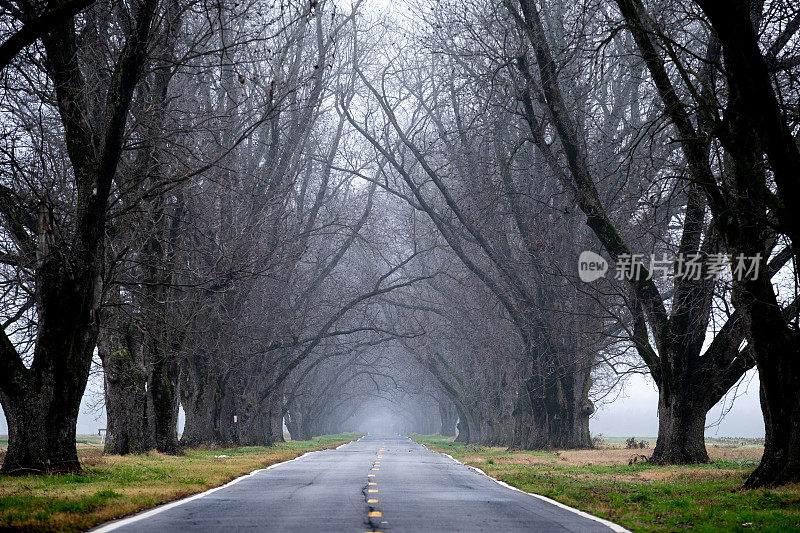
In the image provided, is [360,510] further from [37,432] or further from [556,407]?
[556,407]

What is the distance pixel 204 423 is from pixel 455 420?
48977 millimetres

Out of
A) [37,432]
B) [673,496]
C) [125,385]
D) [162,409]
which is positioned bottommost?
[673,496]

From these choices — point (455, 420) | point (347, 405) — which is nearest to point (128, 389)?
point (455, 420)

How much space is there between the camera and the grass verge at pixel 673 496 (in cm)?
1002

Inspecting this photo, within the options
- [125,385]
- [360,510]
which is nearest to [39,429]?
[360,510]

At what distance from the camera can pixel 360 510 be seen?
11062 millimetres

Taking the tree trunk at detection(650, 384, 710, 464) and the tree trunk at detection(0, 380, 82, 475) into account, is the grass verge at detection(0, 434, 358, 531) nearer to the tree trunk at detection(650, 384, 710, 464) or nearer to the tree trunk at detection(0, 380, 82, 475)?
the tree trunk at detection(0, 380, 82, 475)

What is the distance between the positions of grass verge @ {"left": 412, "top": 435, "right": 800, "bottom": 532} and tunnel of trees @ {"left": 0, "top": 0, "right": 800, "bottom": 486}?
53.2 inches

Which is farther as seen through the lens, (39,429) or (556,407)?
(556,407)

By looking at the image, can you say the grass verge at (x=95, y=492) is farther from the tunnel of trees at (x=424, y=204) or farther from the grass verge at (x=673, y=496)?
the grass verge at (x=673, y=496)

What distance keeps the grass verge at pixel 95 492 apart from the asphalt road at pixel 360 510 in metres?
0.36

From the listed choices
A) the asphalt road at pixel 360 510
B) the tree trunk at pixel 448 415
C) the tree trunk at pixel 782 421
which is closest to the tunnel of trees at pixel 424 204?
the tree trunk at pixel 782 421

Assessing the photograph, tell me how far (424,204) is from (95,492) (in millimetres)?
18807

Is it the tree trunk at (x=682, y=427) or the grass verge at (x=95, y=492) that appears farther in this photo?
the tree trunk at (x=682, y=427)
